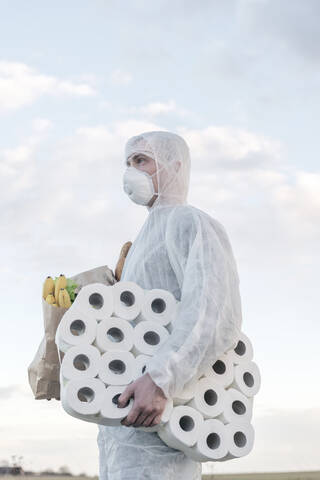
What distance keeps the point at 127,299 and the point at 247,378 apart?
73 centimetres

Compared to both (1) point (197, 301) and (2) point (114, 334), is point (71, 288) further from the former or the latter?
(1) point (197, 301)

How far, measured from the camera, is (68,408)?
140 inches

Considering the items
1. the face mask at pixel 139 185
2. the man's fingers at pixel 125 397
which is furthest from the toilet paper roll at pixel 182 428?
the face mask at pixel 139 185

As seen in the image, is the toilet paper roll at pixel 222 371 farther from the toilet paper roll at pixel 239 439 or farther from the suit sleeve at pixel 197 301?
the toilet paper roll at pixel 239 439

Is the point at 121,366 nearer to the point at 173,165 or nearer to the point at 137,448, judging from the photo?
the point at 137,448

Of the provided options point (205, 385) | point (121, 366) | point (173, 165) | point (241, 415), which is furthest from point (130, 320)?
point (173, 165)

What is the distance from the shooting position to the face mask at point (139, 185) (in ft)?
14.4

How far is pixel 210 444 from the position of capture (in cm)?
375

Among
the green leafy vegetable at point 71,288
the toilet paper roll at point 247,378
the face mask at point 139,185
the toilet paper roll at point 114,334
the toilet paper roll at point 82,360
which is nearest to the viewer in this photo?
the toilet paper roll at point 82,360

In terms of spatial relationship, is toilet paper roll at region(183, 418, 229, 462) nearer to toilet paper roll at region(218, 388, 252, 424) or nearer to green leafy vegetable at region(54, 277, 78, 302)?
toilet paper roll at region(218, 388, 252, 424)

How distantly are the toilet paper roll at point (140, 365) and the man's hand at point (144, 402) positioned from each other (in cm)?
10

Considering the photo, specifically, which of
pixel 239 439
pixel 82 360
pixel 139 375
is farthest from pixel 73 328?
pixel 239 439

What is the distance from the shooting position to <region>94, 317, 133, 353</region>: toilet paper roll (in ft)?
12.2

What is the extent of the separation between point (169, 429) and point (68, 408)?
1.51 feet
